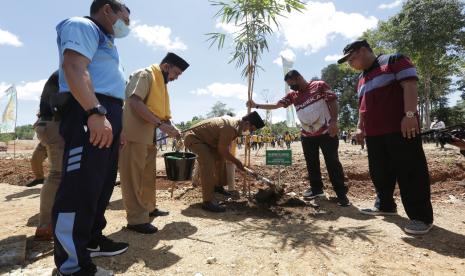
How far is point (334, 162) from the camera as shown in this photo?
454 centimetres

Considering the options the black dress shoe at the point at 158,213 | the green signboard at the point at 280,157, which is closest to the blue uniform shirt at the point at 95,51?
the black dress shoe at the point at 158,213

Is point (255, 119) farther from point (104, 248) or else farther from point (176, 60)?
point (104, 248)

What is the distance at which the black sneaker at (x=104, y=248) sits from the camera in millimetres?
2483

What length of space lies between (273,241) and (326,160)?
79.5 inches

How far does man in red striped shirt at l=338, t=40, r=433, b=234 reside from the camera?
10.4 ft

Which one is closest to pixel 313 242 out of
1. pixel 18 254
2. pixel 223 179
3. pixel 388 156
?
pixel 388 156

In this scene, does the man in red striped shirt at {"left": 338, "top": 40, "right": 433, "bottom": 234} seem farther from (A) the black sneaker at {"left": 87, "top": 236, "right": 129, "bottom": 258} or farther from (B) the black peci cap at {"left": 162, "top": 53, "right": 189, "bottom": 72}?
(A) the black sneaker at {"left": 87, "top": 236, "right": 129, "bottom": 258}

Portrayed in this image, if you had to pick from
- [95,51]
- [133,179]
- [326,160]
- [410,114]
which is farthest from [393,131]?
[95,51]

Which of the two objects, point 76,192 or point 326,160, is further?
point 326,160

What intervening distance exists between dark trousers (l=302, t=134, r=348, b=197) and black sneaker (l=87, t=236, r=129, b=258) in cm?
303

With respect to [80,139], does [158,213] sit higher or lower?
lower

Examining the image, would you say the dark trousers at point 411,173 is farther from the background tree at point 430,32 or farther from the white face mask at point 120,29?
the background tree at point 430,32

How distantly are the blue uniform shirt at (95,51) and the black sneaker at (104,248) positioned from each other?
115 centimetres

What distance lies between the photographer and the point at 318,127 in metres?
4.65
